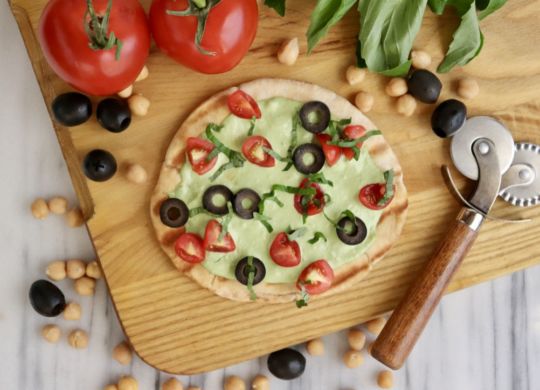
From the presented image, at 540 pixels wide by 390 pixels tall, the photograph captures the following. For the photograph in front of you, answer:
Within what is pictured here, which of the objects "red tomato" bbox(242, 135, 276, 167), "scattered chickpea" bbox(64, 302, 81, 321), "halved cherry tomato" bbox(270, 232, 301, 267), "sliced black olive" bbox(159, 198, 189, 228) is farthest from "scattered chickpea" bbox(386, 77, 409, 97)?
"scattered chickpea" bbox(64, 302, 81, 321)

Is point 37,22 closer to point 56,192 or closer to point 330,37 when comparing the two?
point 56,192

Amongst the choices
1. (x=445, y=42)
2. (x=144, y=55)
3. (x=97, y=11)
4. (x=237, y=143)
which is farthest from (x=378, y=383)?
(x=97, y=11)

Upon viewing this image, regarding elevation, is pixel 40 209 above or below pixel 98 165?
below

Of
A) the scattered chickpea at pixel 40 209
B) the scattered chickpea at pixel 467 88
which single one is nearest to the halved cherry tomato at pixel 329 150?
the scattered chickpea at pixel 467 88

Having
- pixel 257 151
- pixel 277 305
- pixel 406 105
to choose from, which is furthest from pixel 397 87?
pixel 277 305

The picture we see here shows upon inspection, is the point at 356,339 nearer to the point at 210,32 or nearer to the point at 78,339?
the point at 78,339

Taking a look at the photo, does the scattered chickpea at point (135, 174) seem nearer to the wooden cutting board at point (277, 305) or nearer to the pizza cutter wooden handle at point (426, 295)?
the wooden cutting board at point (277, 305)

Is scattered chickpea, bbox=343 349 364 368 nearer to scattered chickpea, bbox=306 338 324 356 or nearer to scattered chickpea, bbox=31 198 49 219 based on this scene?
scattered chickpea, bbox=306 338 324 356
